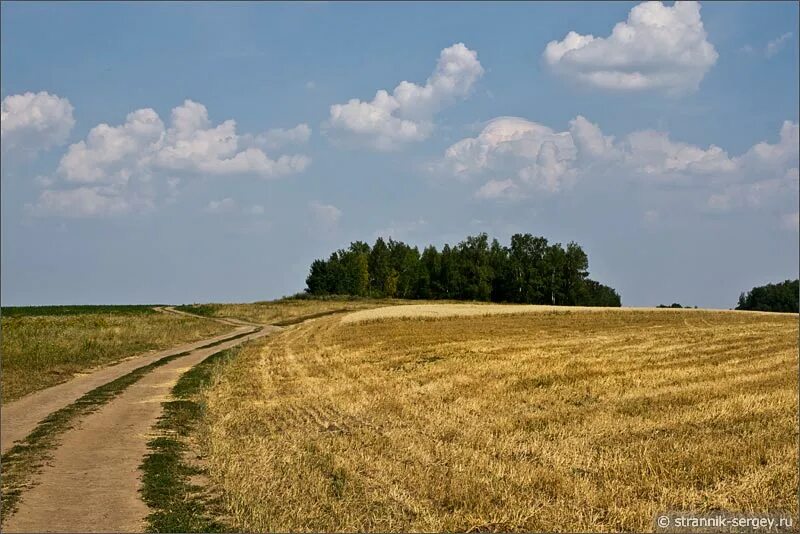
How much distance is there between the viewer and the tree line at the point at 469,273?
13525 cm

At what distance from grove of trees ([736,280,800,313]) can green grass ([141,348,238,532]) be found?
123958 millimetres

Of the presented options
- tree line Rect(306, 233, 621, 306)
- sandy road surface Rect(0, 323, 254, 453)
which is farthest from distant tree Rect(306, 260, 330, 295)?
sandy road surface Rect(0, 323, 254, 453)

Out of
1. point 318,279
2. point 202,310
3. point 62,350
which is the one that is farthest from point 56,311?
point 62,350

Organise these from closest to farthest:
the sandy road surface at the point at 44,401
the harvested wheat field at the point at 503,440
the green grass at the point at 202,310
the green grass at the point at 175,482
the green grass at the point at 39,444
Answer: the green grass at the point at 175,482 < the harvested wheat field at the point at 503,440 < the green grass at the point at 39,444 < the sandy road surface at the point at 44,401 < the green grass at the point at 202,310

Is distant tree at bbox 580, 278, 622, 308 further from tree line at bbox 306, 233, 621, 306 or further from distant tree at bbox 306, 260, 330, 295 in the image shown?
distant tree at bbox 306, 260, 330, 295

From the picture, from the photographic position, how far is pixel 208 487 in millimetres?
12305

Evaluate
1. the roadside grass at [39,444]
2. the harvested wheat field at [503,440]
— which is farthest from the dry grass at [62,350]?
the harvested wheat field at [503,440]

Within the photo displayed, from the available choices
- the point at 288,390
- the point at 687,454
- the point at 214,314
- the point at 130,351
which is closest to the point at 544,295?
the point at 214,314

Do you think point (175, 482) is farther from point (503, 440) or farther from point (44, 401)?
point (44, 401)

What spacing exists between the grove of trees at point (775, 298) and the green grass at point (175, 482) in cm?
12396

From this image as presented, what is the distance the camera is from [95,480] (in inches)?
501

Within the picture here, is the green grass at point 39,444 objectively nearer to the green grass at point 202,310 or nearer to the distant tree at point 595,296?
the green grass at point 202,310

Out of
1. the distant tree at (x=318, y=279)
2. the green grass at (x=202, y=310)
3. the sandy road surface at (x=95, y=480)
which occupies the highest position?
the distant tree at (x=318, y=279)

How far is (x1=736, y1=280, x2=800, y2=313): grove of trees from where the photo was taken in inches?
4982
